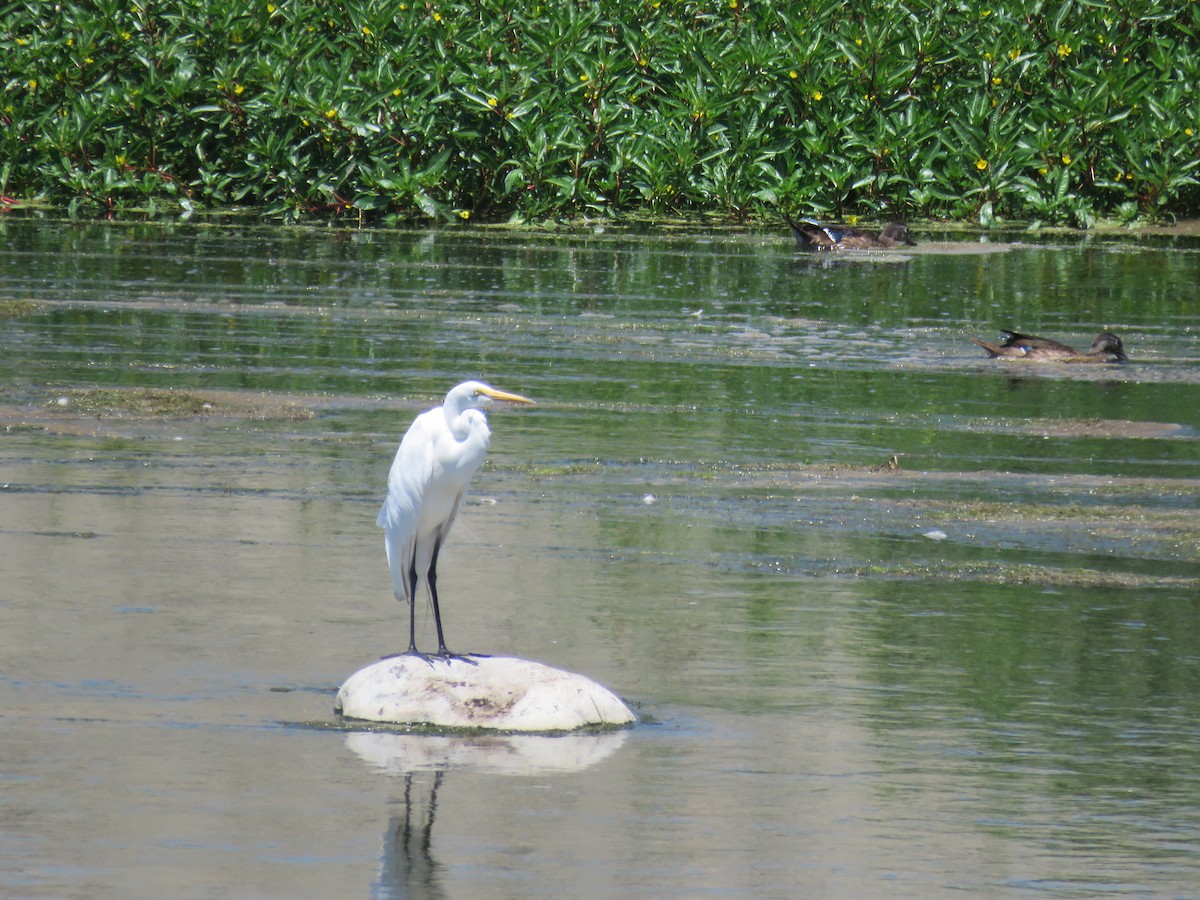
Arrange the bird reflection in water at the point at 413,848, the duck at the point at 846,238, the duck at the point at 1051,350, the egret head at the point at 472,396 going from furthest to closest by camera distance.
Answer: the duck at the point at 846,238
the duck at the point at 1051,350
the egret head at the point at 472,396
the bird reflection in water at the point at 413,848

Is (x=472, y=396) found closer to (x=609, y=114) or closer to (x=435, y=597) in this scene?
(x=435, y=597)

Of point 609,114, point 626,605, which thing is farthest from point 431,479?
point 609,114

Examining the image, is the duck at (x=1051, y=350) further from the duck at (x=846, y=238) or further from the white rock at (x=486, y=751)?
the white rock at (x=486, y=751)

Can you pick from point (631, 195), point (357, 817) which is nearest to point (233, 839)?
point (357, 817)

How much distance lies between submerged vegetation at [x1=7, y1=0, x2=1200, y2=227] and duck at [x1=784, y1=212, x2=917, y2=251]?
8.52ft

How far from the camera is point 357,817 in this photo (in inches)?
243

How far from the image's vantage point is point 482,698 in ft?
23.3

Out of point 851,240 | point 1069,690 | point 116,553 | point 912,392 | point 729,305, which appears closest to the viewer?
point 1069,690

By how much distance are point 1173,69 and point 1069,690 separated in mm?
20825

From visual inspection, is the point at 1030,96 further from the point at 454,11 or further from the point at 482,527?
the point at 482,527

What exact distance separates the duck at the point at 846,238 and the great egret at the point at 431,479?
15.7 m

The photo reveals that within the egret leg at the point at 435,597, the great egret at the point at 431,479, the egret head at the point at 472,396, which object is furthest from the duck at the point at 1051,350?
the egret head at the point at 472,396

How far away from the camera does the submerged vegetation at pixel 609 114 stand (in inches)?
992

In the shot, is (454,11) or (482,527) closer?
(482,527)
